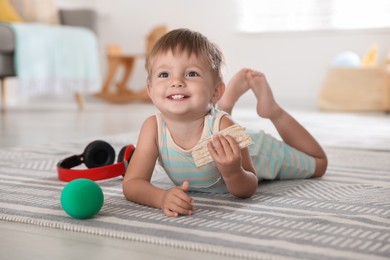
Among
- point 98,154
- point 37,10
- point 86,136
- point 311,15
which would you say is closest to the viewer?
point 98,154

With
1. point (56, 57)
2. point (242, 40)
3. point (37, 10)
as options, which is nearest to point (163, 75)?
point (56, 57)

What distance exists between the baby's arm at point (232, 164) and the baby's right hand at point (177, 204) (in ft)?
0.22

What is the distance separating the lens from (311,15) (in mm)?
4148

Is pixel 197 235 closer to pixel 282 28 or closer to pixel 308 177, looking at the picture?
pixel 308 177

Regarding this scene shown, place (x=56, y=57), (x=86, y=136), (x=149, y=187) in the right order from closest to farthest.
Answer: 1. (x=149, y=187)
2. (x=86, y=136)
3. (x=56, y=57)

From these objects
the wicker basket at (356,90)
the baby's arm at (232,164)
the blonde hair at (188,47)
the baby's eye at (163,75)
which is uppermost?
the blonde hair at (188,47)

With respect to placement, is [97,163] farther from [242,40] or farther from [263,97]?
[242,40]

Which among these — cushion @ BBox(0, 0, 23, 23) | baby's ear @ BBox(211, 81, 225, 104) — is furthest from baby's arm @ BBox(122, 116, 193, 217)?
cushion @ BBox(0, 0, 23, 23)

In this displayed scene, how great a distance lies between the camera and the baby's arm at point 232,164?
2.96ft

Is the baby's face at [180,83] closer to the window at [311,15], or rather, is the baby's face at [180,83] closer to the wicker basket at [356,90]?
the wicker basket at [356,90]

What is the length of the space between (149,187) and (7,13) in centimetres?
292

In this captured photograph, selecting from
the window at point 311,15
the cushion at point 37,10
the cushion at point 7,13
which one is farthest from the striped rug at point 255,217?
the window at point 311,15

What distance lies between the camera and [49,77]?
3.37 m

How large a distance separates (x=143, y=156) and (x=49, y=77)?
2.44 metres
